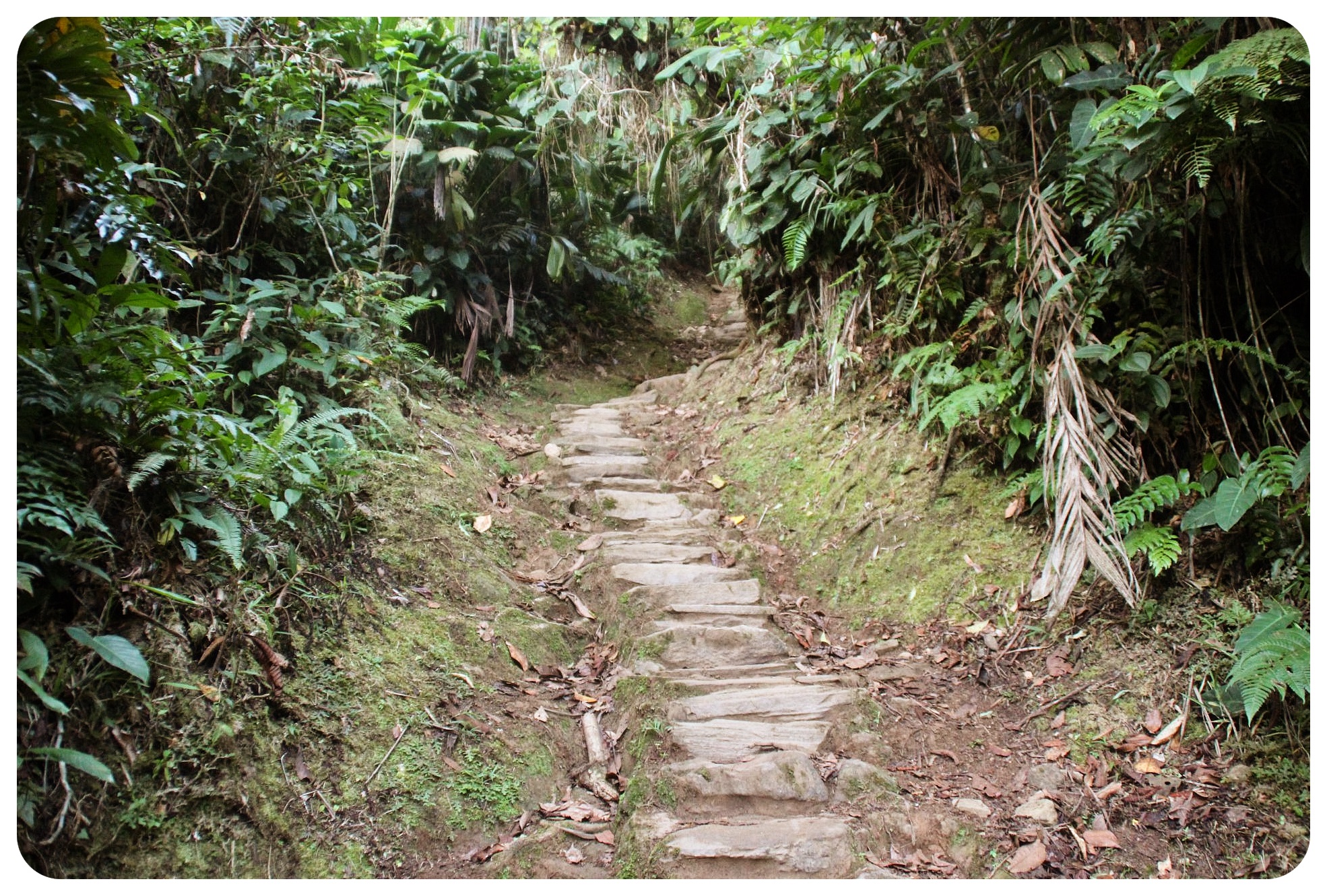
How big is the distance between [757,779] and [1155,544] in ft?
6.00

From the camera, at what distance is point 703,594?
4160mm

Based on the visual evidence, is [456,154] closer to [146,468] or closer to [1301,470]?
[146,468]

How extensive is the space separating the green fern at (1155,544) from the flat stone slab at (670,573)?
203 centimetres

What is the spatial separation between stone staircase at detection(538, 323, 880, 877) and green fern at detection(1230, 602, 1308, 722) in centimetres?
129

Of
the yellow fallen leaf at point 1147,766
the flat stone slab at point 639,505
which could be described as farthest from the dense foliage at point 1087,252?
the flat stone slab at point 639,505

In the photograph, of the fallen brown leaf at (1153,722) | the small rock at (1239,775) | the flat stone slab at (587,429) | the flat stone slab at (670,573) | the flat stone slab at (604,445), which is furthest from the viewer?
the flat stone slab at (587,429)

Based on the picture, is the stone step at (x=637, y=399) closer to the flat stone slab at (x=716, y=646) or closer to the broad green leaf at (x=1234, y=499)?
the flat stone slab at (x=716, y=646)

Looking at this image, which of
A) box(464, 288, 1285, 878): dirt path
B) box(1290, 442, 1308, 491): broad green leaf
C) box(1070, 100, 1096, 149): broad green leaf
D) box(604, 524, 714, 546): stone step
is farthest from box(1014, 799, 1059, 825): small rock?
box(1070, 100, 1096, 149): broad green leaf

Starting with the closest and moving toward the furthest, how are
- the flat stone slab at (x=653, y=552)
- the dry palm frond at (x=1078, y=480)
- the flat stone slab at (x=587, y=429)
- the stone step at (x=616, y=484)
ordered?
the dry palm frond at (x=1078, y=480) → the flat stone slab at (x=653, y=552) → the stone step at (x=616, y=484) → the flat stone slab at (x=587, y=429)

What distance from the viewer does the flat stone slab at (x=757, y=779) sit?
2760 millimetres

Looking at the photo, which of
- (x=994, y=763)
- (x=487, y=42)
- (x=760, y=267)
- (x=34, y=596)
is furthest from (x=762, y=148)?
(x=34, y=596)

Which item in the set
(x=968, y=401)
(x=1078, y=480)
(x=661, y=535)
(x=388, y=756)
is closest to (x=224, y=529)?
(x=388, y=756)

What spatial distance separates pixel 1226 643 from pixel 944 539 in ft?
4.50

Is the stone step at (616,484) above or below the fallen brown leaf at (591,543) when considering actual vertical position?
above
